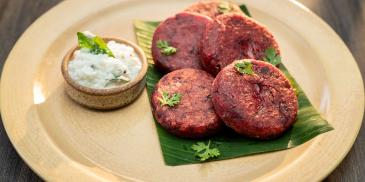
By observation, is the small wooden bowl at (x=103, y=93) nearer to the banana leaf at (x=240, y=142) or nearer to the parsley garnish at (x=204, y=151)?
the banana leaf at (x=240, y=142)

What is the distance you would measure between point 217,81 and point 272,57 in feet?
2.38

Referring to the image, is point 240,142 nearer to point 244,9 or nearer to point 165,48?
point 165,48

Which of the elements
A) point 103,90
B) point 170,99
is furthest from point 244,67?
point 103,90

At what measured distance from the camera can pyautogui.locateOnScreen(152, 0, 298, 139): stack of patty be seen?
11.7 feet

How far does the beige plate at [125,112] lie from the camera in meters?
3.38

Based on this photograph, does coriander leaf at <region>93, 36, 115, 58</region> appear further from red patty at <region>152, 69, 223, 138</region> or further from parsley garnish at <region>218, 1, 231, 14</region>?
parsley garnish at <region>218, 1, 231, 14</region>

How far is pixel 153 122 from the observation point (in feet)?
12.6

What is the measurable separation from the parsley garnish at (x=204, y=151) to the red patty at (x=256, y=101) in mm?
237

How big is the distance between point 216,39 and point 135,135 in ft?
3.47

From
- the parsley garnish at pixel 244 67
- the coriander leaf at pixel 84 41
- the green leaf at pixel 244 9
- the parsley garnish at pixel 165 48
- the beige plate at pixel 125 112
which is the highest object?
the parsley garnish at pixel 244 67

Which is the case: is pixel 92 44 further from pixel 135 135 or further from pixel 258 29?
pixel 258 29

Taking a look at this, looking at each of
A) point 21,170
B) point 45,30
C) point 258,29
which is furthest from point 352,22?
point 21,170

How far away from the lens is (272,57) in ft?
13.5

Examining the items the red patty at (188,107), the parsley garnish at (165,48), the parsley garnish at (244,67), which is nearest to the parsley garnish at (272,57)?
the parsley garnish at (244,67)
